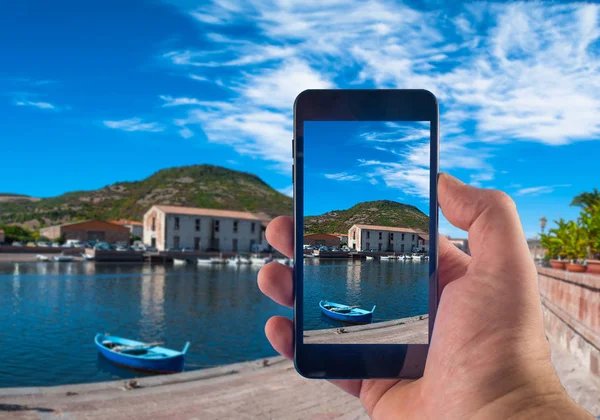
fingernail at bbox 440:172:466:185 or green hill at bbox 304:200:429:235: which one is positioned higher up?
fingernail at bbox 440:172:466:185

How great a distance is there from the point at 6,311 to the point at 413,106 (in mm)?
29081

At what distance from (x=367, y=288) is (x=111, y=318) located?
25.6 metres

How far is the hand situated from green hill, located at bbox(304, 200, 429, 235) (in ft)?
0.37

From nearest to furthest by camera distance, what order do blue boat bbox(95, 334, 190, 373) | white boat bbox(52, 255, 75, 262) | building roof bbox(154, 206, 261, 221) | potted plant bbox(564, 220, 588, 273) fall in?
potted plant bbox(564, 220, 588, 273) < blue boat bbox(95, 334, 190, 373) < white boat bbox(52, 255, 75, 262) < building roof bbox(154, 206, 261, 221)

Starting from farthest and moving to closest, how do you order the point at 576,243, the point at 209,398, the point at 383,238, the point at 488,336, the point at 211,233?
the point at 211,233, the point at 576,243, the point at 209,398, the point at 383,238, the point at 488,336

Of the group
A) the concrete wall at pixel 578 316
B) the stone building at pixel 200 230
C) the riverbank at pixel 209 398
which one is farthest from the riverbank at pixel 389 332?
the stone building at pixel 200 230

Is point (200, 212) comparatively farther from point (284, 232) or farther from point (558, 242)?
point (284, 232)

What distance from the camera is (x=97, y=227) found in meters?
70.6

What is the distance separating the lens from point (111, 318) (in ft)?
81.9

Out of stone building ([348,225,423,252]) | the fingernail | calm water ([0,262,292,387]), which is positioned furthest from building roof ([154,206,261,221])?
the fingernail

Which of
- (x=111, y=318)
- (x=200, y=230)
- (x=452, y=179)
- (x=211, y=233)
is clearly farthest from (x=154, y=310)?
(x=211, y=233)

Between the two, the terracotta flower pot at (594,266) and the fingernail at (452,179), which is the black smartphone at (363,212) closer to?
the fingernail at (452,179)

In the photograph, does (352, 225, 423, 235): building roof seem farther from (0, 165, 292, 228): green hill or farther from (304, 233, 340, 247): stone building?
(0, 165, 292, 228): green hill

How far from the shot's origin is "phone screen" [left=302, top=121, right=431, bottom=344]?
1567 mm
